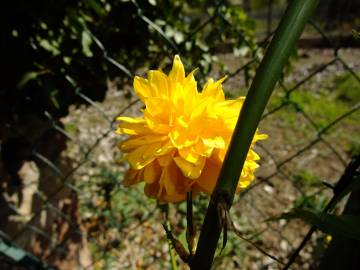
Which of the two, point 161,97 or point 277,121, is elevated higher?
point 277,121

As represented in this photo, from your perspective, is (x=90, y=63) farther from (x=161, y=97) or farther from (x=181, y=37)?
(x=161, y=97)

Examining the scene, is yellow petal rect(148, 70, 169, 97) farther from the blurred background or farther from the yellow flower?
the blurred background

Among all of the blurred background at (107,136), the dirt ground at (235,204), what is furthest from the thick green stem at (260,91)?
the dirt ground at (235,204)

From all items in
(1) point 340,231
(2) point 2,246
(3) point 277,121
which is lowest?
(1) point 340,231

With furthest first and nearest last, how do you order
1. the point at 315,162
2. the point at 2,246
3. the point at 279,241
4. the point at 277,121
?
the point at 277,121
the point at 315,162
the point at 279,241
the point at 2,246

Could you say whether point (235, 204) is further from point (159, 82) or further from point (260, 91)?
point (260, 91)

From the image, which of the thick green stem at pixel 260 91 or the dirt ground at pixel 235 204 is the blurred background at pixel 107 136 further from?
the thick green stem at pixel 260 91

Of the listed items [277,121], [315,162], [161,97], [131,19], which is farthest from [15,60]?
[277,121]
